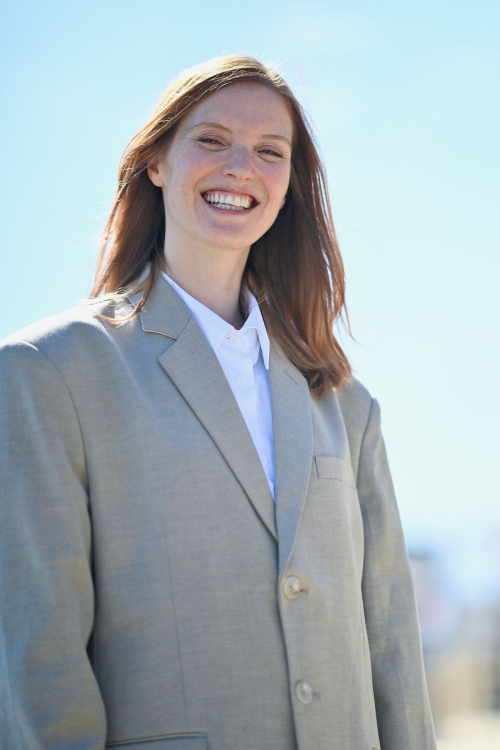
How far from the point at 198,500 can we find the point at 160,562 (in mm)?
187

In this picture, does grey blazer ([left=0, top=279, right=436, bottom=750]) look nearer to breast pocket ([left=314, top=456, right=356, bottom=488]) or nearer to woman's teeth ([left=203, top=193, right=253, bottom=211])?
breast pocket ([left=314, top=456, right=356, bottom=488])

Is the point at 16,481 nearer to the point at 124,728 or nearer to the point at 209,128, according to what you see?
the point at 124,728

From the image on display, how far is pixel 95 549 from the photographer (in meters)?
2.43

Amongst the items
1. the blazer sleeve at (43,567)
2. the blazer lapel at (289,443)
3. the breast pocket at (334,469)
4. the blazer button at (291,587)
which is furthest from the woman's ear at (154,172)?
the blazer button at (291,587)

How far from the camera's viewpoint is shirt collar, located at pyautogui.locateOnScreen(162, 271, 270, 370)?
2.87 m

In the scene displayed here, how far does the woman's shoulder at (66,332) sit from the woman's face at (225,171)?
1.20ft

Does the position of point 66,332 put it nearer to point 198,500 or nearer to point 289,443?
point 198,500

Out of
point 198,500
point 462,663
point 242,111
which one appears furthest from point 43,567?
point 462,663

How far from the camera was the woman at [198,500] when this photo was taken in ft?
7.55

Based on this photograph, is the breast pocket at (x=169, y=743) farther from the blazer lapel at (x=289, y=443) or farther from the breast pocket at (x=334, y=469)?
the breast pocket at (x=334, y=469)

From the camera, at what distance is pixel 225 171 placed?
292 centimetres

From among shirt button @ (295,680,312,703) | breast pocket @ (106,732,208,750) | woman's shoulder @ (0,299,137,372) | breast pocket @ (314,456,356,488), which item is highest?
woman's shoulder @ (0,299,137,372)

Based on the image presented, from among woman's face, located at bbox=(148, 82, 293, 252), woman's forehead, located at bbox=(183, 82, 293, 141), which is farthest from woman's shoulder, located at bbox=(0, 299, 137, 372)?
woman's forehead, located at bbox=(183, 82, 293, 141)

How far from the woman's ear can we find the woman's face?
4 cm
